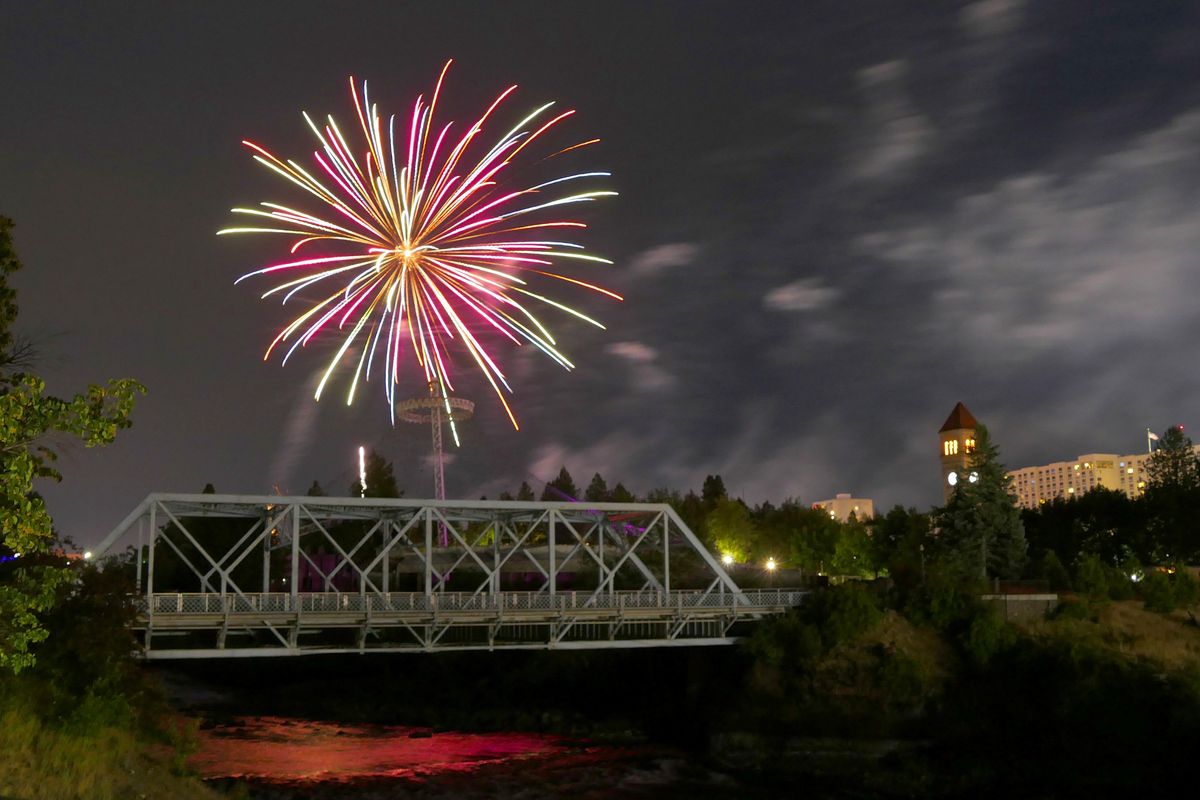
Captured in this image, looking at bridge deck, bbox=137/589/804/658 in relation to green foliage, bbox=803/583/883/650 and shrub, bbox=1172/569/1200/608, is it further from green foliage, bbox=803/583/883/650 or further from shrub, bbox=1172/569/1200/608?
shrub, bbox=1172/569/1200/608

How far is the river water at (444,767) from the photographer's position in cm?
4525

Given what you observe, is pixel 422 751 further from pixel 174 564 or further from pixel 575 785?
pixel 174 564

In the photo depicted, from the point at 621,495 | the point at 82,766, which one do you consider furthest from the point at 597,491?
the point at 82,766

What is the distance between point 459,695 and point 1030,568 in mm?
35278

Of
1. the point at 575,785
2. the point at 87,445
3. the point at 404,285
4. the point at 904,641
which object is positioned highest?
the point at 404,285

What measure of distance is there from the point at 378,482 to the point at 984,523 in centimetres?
7105

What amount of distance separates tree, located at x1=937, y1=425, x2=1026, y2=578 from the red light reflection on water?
2618 cm

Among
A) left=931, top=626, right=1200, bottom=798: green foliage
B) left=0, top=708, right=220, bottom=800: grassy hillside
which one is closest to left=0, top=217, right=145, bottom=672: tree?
left=0, top=708, right=220, bottom=800: grassy hillside

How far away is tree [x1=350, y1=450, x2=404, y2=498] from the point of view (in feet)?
393

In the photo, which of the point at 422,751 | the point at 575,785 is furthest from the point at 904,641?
the point at 422,751

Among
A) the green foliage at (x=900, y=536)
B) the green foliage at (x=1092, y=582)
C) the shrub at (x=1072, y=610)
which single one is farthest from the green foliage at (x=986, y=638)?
the green foliage at (x=900, y=536)

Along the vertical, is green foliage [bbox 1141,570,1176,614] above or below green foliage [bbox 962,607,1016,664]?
above

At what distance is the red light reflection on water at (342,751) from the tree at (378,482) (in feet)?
174

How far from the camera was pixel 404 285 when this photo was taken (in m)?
51.8
